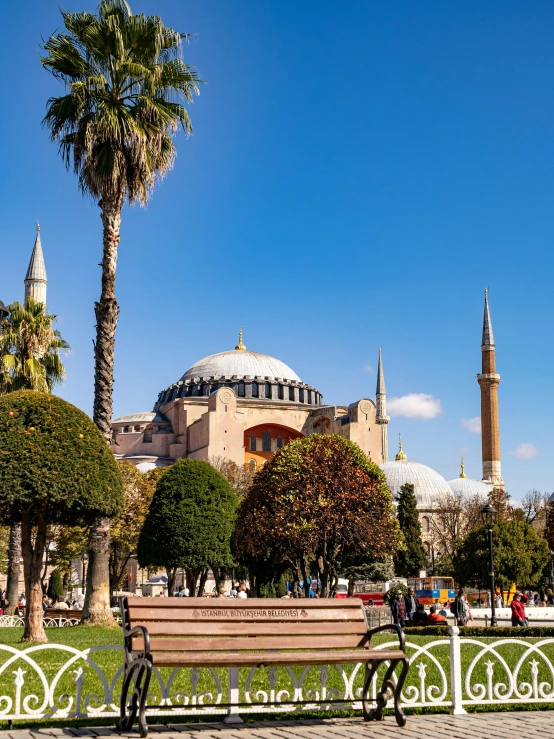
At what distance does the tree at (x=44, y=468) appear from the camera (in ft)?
38.3

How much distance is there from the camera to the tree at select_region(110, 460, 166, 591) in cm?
3291

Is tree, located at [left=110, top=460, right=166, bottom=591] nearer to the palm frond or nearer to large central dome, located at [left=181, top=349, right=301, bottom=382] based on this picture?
the palm frond

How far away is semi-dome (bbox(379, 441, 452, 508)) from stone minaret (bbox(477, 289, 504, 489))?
4.13 metres

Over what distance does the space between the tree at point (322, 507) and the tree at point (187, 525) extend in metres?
4.98

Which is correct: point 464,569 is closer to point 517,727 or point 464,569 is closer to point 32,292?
point 32,292

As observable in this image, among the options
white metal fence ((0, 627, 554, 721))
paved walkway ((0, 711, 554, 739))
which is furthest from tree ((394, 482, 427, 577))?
paved walkway ((0, 711, 554, 739))

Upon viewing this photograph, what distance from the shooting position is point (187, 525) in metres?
26.3

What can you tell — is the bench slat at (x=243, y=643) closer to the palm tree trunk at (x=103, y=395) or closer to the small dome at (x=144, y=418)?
the palm tree trunk at (x=103, y=395)

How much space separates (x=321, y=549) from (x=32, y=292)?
22459 mm

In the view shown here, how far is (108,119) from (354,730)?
12568mm

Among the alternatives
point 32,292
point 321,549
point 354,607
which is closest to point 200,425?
point 32,292

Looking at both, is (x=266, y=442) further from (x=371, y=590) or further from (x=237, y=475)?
(x=371, y=590)

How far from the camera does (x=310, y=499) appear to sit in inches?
790

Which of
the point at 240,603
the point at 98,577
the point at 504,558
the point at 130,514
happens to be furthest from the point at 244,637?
the point at 504,558
